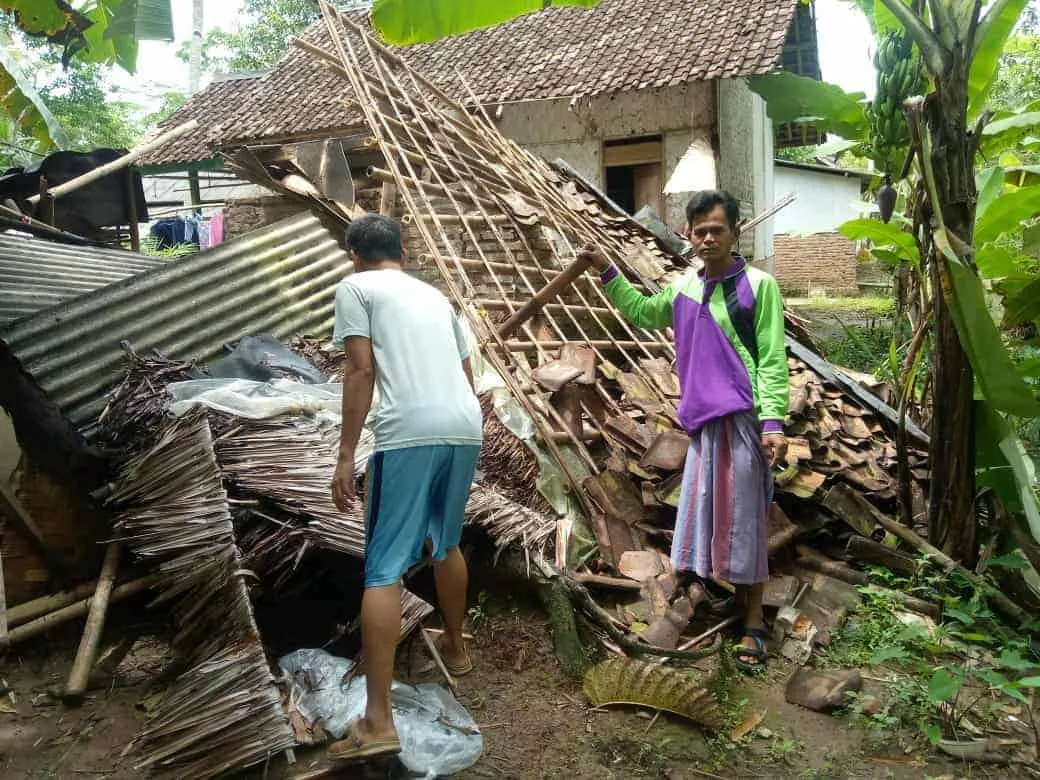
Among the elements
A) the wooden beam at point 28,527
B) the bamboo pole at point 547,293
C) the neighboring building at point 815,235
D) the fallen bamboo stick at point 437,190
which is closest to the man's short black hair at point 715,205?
the bamboo pole at point 547,293

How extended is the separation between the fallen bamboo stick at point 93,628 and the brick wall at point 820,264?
49.5 feet

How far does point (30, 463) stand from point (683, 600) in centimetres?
271

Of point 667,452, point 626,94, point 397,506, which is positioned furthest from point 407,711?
point 626,94

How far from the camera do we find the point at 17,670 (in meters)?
2.66

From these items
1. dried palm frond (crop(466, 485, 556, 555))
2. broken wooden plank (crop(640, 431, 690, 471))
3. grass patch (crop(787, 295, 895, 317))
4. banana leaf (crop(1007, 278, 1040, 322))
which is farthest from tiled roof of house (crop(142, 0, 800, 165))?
dried palm frond (crop(466, 485, 556, 555))

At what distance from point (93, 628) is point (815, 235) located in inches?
628

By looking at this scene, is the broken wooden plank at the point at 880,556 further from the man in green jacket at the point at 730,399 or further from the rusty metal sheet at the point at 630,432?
the rusty metal sheet at the point at 630,432

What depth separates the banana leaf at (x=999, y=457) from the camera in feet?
9.19

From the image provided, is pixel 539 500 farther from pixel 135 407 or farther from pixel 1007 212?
pixel 1007 212

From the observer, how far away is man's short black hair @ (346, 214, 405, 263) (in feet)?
7.57

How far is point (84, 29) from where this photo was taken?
3.44 metres

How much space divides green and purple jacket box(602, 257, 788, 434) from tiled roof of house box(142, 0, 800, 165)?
6.39 metres

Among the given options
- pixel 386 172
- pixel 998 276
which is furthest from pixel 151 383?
pixel 998 276

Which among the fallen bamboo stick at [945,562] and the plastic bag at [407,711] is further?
the fallen bamboo stick at [945,562]
